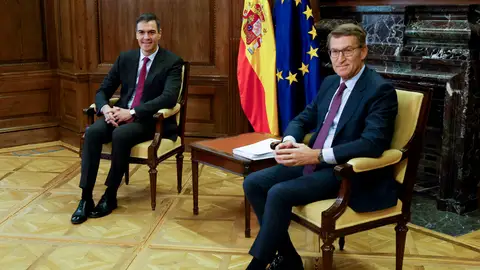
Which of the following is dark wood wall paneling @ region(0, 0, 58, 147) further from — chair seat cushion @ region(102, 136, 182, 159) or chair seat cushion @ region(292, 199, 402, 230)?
chair seat cushion @ region(292, 199, 402, 230)

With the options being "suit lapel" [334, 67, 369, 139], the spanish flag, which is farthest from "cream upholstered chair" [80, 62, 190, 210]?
"suit lapel" [334, 67, 369, 139]

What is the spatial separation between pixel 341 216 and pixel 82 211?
193 cm

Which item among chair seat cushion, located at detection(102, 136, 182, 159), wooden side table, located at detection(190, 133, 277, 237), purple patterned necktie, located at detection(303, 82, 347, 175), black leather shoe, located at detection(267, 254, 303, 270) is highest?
purple patterned necktie, located at detection(303, 82, 347, 175)

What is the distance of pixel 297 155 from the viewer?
275 cm

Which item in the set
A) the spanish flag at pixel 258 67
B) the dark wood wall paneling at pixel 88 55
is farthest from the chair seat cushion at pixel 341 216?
the dark wood wall paneling at pixel 88 55

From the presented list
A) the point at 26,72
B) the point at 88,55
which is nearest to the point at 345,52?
the point at 88,55

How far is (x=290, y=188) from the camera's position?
2688 millimetres

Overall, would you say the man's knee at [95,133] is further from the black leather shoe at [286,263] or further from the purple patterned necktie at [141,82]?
the black leather shoe at [286,263]

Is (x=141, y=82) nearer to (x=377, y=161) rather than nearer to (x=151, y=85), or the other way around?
(x=151, y=85)

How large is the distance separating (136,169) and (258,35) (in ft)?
5.10

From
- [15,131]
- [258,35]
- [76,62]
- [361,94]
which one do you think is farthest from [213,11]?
[361,94]

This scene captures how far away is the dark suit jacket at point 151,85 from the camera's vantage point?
13.3 feet

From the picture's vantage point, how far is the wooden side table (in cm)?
330

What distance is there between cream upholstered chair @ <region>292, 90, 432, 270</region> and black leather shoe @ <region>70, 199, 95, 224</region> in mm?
1648
